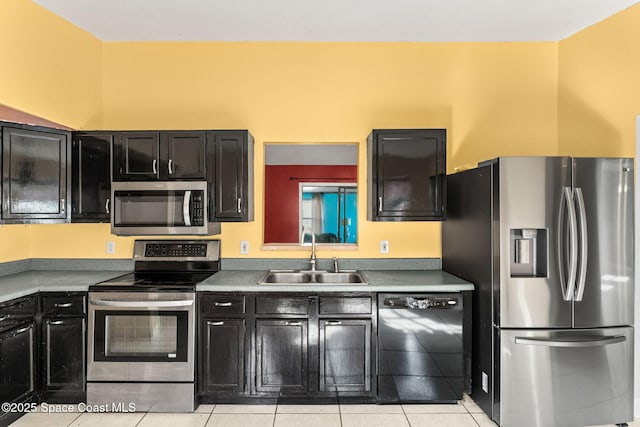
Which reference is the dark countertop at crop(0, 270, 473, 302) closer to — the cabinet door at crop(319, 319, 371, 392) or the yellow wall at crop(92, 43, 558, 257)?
the cabinet door at crop(319, 319, 371, 392)

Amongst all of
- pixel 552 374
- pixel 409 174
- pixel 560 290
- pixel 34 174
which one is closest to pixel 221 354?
pixel 34 174

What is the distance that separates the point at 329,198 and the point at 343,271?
2.61m

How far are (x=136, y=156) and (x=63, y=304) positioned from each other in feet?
3.99

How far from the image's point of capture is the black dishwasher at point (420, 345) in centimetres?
277

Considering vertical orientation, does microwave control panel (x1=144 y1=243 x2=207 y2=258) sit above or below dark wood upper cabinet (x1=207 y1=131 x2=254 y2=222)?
below

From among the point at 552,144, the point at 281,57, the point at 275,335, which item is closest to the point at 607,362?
the point at 552,144

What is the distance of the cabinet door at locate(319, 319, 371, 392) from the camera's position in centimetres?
279

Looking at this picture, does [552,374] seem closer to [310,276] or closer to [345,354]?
[345,354]

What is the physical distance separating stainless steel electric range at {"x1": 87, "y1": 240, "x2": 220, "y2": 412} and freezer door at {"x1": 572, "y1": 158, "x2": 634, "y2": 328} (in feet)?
8.80

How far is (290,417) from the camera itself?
268cm

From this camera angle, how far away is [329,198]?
5.88 m

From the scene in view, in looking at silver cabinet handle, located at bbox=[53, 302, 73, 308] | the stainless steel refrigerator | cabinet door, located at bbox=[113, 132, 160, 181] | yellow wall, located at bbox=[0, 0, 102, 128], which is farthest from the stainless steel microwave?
the stainless steel refrigerator

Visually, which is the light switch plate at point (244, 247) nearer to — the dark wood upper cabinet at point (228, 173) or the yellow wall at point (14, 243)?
the dark wood upper cabinet at point (228, 173)

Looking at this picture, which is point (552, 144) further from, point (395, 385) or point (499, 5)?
point (395, 385)
